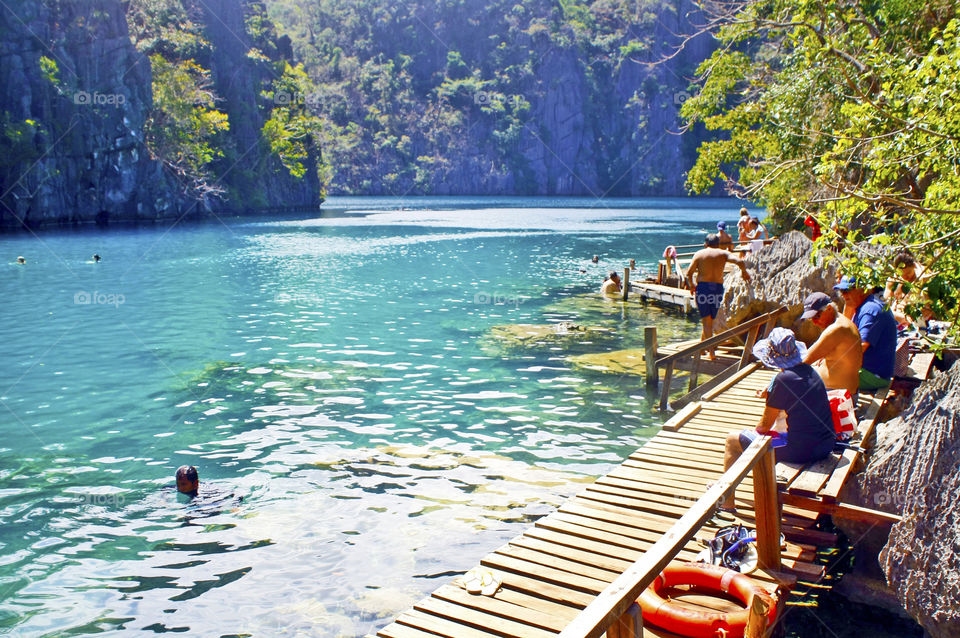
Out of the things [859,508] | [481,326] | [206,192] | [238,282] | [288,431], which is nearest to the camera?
[859,508]

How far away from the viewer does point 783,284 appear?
14164 millimetres

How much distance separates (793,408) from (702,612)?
2729 mm

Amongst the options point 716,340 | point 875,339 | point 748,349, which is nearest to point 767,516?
point 875,339

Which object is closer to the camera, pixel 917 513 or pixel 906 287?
pixel 917 513

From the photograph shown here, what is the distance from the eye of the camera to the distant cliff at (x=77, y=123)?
5591 cm

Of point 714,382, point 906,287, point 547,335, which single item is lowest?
point 547,335

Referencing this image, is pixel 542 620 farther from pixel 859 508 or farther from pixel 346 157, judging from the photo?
pixel 346 157

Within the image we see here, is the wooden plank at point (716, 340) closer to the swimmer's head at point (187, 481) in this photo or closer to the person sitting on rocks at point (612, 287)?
the swimmer's head at point (187, 481)

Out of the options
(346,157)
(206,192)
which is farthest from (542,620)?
(346,157)

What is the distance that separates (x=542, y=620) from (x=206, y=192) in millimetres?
79315

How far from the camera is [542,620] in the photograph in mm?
5746

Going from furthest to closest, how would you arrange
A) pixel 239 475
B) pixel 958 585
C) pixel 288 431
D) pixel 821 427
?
pixel 288 431 < pixel 239 475 < pixel 821 427 < pixel 958 585

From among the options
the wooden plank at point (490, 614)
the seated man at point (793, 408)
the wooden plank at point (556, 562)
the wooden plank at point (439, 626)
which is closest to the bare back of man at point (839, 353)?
the seated man at point (793, 408)

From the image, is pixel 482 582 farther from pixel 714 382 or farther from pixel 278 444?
pixel 714 382
